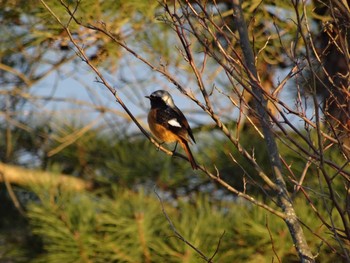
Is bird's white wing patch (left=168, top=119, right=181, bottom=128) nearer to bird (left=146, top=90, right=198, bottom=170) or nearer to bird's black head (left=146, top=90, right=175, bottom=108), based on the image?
bird (left=146, top=90, right=198, bottom=170)

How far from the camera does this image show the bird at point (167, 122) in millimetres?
3738

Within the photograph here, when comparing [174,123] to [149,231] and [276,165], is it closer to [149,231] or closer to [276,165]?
[149,231]

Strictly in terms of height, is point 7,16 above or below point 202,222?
above

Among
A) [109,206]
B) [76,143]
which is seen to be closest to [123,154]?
[76,143]

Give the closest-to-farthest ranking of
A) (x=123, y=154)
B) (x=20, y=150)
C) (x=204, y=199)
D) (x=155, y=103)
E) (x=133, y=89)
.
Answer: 1. (x=155, y=103)
2. (x=133, y=89)
3. (x=204, y=199)
4. (x=123, y=154)
5. (x=20, y=150)

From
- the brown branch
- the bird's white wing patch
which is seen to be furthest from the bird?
the brown branch

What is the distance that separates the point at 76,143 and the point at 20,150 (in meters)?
0.54

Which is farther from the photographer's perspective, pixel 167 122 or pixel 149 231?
pixel 149 231

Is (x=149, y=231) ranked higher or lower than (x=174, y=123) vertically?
lower

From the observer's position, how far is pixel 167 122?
3.83m

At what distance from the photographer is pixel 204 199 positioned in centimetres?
496

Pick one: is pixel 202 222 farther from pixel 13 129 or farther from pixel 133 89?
pixel 13 129

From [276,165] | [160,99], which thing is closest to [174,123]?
[160,99]

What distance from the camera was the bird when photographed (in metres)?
3.74
